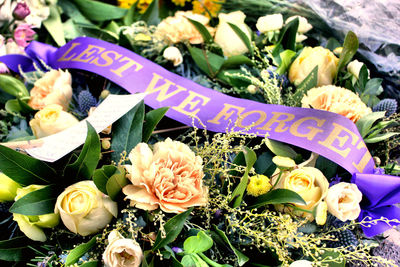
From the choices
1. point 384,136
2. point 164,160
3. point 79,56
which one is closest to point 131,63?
point 79,56

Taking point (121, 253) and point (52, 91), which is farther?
point (52, 91)

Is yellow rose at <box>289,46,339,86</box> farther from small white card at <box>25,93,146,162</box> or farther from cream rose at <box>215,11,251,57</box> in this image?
small white card at <box>25,93,146,162</box>

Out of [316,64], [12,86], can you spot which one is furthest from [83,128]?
[316,64]

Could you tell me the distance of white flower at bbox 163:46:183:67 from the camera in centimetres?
121

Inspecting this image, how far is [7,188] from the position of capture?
2.72 feet

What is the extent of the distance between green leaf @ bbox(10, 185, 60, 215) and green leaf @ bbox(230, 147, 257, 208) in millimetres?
397

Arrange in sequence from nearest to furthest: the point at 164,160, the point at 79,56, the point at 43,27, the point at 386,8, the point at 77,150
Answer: the point at 164,160
the point at 77,150
the point at 386,8
the point at 79,56
the point at 43,27

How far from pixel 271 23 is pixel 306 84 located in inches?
11.2

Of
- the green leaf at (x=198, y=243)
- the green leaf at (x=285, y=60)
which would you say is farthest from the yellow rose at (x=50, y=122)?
the green leaf at (x=285, y=60)

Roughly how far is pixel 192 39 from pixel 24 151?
2.26 ft

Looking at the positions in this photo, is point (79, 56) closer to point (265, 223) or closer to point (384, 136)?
point (265, 223)

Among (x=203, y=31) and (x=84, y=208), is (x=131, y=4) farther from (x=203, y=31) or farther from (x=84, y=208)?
(x=84, y=208)

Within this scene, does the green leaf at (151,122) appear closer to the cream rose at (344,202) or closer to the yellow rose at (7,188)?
the yellow rose at (7,188)

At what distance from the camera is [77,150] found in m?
0.91
